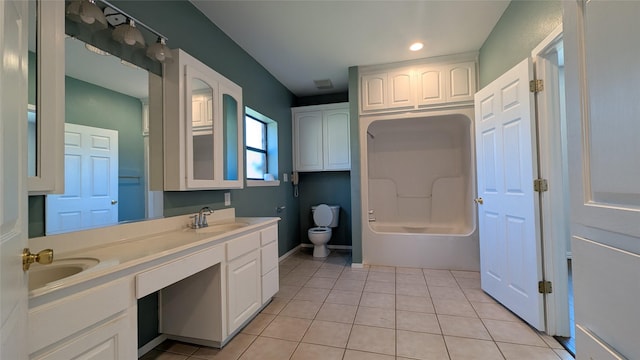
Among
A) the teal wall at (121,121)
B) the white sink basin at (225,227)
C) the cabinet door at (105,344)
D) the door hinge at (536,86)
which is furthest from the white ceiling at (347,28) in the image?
the cabinet door at (105,344)

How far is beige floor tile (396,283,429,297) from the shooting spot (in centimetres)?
260

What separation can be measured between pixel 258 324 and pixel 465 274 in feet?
7.87

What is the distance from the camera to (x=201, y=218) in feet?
6.94

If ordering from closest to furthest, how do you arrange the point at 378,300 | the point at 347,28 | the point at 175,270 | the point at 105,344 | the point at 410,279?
the point at 105,344 → the point at 175,270 → the point at 378,300 → the point at 347,28 → the point at 410,279

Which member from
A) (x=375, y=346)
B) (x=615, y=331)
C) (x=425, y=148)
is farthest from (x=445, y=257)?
(x=615, y=331)

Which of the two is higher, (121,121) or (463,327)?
(121,121)

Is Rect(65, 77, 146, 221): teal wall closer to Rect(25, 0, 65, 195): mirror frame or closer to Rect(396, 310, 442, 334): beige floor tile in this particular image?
Rect(25, 0, 65, 195): mirror frame

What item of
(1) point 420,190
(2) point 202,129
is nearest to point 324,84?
(1) point 420,190

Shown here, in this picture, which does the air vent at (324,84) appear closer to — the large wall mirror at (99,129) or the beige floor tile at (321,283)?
the large wall mirror at (99,129)

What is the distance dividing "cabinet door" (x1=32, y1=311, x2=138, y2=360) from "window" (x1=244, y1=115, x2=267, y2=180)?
7.29ft

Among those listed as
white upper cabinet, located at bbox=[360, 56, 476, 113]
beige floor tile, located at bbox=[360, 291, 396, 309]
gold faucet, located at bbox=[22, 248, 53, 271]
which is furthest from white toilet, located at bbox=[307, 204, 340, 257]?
gold faucet, located at bbox=[22, 248, 53, 271]

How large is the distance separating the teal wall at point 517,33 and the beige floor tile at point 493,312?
6.74 ft

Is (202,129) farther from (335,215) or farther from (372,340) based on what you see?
(335,215)

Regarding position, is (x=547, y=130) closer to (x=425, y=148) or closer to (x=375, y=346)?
(x=375, y=346)
